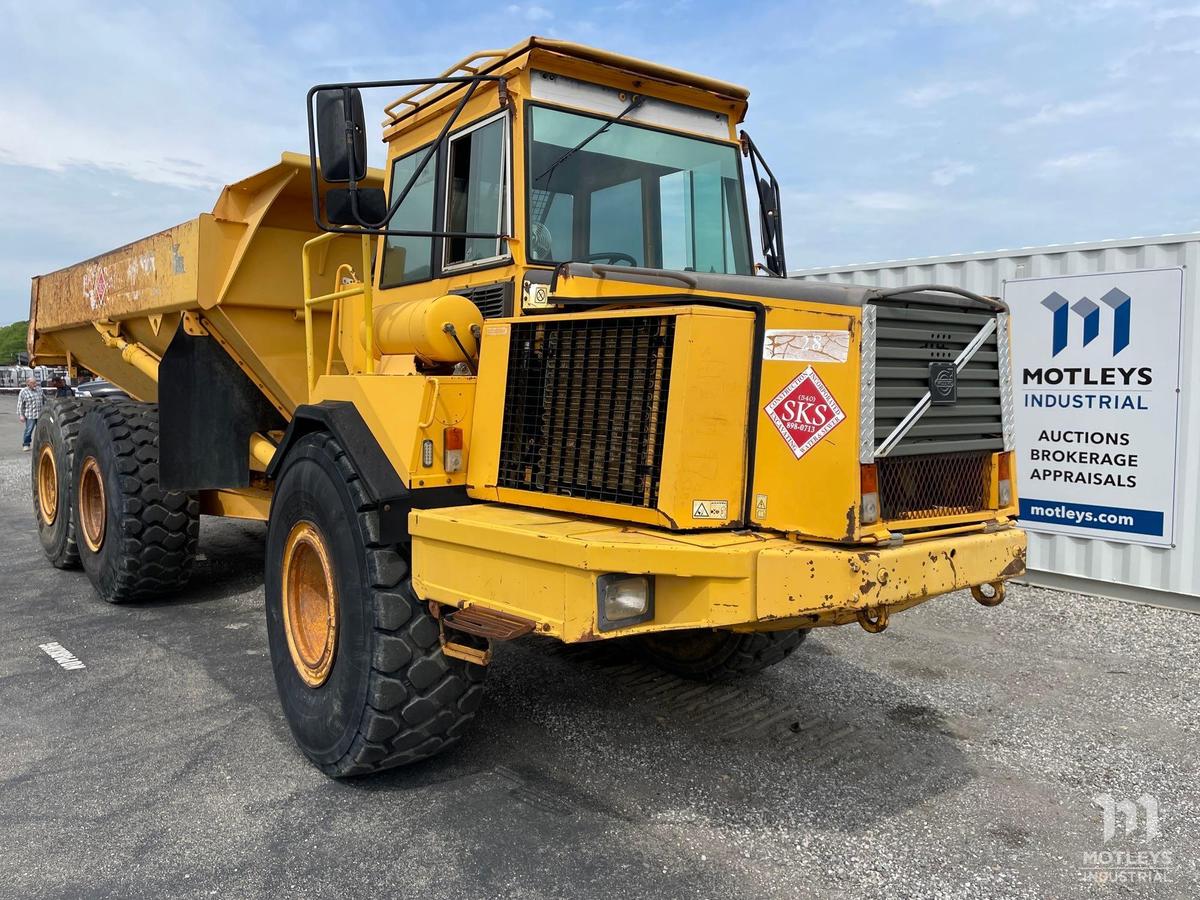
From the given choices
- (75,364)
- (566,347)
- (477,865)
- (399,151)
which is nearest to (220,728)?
(477,865)

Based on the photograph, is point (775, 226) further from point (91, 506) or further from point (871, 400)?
point (91, 506)

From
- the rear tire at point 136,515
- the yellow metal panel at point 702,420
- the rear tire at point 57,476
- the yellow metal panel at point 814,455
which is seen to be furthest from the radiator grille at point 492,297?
the rear tire at point 57,476

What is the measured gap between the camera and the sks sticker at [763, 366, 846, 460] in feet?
9.60

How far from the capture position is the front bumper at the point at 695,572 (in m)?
2.81

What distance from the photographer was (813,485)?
9.66 ft

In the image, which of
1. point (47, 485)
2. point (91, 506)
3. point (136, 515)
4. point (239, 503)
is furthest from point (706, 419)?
point (47, 485)

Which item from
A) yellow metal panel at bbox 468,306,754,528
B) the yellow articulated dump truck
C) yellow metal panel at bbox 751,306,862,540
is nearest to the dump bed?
the yellow articulated dump truck

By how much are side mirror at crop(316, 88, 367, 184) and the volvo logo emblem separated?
2069mm

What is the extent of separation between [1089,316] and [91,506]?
7.56 m

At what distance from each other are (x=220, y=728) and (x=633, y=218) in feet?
9.63

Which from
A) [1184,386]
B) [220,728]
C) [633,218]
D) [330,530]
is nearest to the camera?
[330,530]

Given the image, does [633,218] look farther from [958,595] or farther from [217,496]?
[958,595]

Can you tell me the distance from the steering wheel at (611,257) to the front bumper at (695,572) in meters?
1.11

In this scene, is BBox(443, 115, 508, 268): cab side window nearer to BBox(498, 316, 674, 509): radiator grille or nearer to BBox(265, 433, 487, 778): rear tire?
BBox(498, 316, 674, 509): radiator grille
